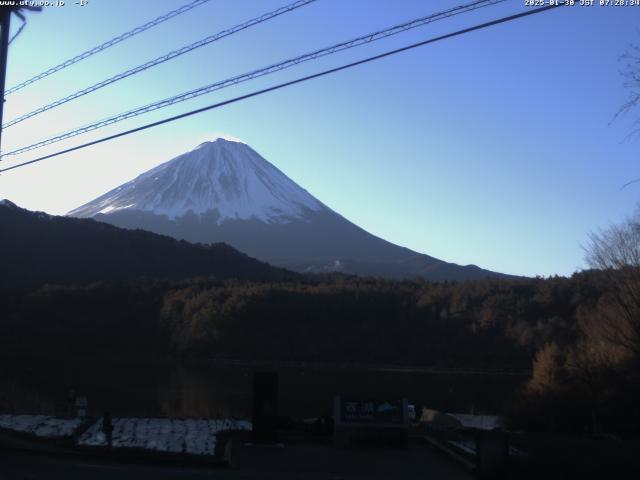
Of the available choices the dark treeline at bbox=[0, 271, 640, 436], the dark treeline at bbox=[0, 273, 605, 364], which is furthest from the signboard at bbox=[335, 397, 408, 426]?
the dark treeline at bbox=[0, 273, 605, 364]

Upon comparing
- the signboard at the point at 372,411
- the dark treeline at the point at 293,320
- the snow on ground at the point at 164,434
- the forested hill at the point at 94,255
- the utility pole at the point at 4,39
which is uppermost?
the forested hill at the point at 94,255

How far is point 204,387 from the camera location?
49.6 m

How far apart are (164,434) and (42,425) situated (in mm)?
2879

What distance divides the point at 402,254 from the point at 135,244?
92.0 m

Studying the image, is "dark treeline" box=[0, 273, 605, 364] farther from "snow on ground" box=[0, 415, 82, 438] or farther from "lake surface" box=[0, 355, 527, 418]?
"snow on ground" box=[0, 415, 82, 438]

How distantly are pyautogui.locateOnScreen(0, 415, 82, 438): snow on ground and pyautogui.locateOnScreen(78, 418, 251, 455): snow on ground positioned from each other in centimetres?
48

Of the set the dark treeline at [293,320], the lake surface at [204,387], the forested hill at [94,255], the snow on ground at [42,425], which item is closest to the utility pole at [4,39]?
the snow on ground at [42,425]

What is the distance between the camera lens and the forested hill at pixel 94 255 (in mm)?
106188

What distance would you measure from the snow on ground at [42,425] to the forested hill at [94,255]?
8450cm

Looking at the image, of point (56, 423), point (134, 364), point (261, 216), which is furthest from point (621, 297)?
point (261, 216)

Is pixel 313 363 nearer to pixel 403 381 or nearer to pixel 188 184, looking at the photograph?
pixel 403 381

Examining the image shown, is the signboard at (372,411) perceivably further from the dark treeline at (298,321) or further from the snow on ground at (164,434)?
the dark treeline at (298,321)

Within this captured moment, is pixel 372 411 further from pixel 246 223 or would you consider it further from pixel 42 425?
pixel 246 223

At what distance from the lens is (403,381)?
63312 mm
